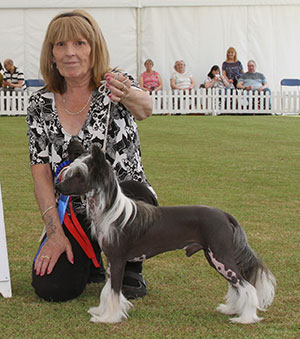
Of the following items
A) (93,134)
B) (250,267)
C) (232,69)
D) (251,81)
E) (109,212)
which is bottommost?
(250,267)

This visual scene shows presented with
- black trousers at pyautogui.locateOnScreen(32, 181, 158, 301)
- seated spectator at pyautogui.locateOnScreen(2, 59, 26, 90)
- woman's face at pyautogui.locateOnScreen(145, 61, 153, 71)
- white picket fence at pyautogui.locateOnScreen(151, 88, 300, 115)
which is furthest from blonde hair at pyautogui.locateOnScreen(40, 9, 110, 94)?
woman's face at pyautogui.locateOnScreen(145, 61, 153, 71)

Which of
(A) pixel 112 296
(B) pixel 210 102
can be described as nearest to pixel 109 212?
(A) pixel 112 296

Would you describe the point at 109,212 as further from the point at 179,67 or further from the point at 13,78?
the point at 179,67

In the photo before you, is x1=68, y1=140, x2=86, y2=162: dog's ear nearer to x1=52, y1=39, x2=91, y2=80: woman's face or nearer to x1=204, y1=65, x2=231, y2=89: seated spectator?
x1=52, y1=39, x2=91, y2=80: woman's face

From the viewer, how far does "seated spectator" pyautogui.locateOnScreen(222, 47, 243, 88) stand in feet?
60.8

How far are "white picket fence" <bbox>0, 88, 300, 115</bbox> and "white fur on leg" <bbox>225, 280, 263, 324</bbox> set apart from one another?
15029 millimetres

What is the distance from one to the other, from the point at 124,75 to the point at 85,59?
22 centimetres

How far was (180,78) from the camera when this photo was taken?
18.7 meters

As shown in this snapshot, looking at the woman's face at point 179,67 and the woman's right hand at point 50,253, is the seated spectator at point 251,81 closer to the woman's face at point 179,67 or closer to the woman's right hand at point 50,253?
Result: the woman's face at point 179,67

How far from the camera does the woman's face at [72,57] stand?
11.1 feet

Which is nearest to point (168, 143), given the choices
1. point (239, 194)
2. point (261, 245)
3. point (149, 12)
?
point (239, 194)

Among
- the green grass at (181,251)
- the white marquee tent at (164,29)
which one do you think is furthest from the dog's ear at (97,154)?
the white marquee tent at (164,29)

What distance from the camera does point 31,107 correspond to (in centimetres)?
361

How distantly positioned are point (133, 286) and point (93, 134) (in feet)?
2.69
